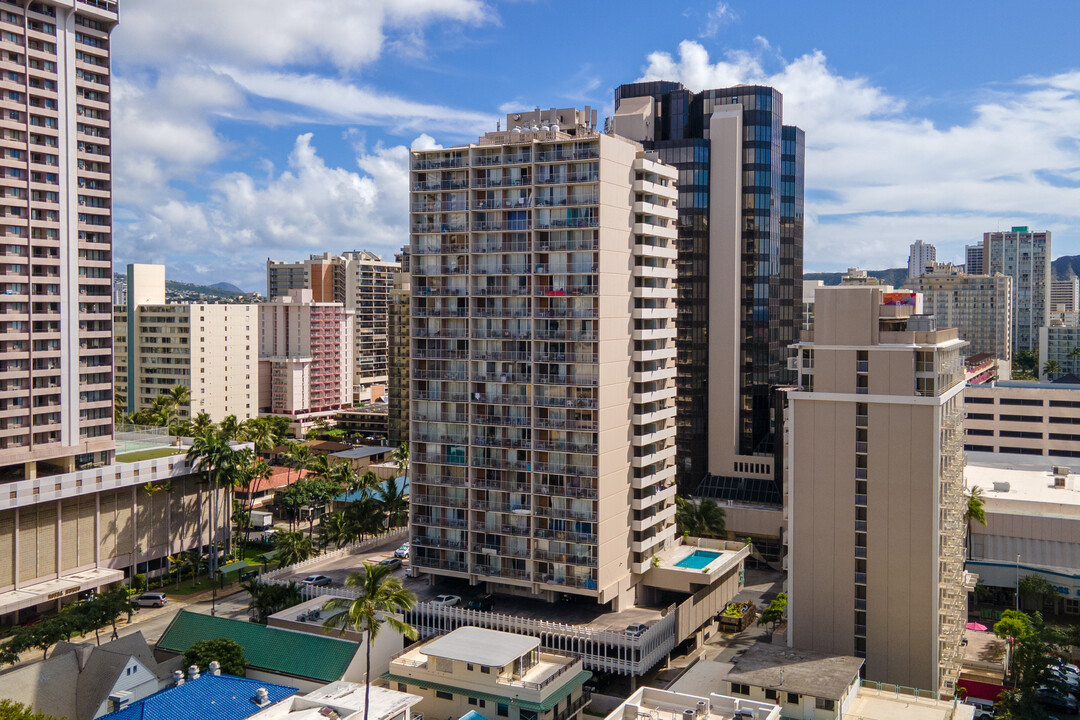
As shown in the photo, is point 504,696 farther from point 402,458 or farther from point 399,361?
point 399,361

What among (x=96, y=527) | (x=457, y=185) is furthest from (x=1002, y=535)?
(x=96, y=527)

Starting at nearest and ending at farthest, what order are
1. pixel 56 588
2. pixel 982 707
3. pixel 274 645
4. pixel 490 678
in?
1. pixel 490 678
2. pixel 274 645
3. pixel 982 707
4. pixel 56 588

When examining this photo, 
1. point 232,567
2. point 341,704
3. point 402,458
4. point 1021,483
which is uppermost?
point 1021,483

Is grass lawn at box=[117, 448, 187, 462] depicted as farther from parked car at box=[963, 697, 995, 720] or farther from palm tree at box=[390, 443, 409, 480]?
parked car at box=[963, 697, 995, 720]

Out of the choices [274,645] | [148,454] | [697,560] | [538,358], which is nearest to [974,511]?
[697,560]

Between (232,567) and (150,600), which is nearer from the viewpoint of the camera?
(150,600)

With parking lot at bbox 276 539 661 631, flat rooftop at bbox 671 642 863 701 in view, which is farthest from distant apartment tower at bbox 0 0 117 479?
flat rooftop at bbox 671 642 863 701
